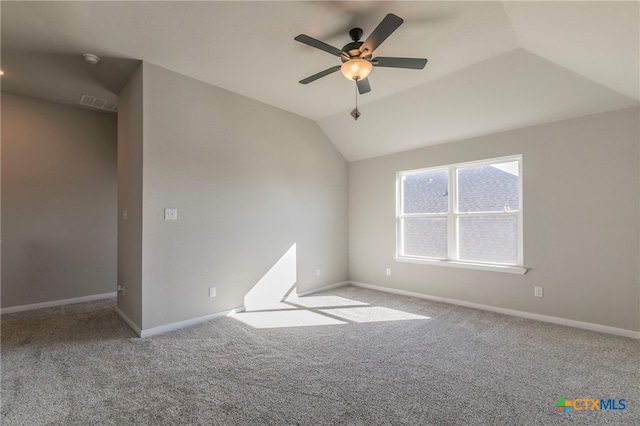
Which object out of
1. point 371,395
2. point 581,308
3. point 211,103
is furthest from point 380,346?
point 211,103

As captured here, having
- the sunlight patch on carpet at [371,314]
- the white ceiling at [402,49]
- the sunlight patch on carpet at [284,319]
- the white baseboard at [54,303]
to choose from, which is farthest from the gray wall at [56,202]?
the sunlight patch on carpet at [371,314]

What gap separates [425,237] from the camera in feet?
15.0

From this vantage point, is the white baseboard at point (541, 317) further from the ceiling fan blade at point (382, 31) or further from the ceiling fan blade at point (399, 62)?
the ceiling fan blade at point (382, 31)

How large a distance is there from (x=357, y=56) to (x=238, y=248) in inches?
105

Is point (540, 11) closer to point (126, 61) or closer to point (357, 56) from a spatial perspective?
point (357, 56)

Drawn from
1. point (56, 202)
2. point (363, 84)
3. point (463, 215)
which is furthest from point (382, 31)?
point (56, 202)

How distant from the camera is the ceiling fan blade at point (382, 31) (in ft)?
6.11

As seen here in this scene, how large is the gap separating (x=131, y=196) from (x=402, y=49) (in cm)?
331

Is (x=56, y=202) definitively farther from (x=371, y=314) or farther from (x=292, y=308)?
(x=371, y=314)

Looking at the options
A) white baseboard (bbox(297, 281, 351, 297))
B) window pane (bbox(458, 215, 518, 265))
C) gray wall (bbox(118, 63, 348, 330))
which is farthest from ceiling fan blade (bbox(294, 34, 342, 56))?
white baseboard (bbox(297, 281, 351, 297))

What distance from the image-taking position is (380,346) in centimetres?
275

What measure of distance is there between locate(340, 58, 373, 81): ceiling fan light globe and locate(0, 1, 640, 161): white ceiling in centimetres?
36

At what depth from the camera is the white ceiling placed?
2156 mm

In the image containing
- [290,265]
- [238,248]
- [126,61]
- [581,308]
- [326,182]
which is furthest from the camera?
[326,182]
